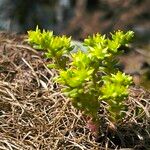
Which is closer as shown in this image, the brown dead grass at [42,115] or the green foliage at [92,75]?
the green foliage at [92,75]

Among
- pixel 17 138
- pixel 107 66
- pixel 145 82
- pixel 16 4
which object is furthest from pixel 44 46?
pixel 16 4

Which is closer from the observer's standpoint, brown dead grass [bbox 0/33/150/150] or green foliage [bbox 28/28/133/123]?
green foliage [bbox 28/28/133/123]

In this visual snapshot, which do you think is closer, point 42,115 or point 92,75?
point 92,75

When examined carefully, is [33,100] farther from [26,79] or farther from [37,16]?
[37,16]
